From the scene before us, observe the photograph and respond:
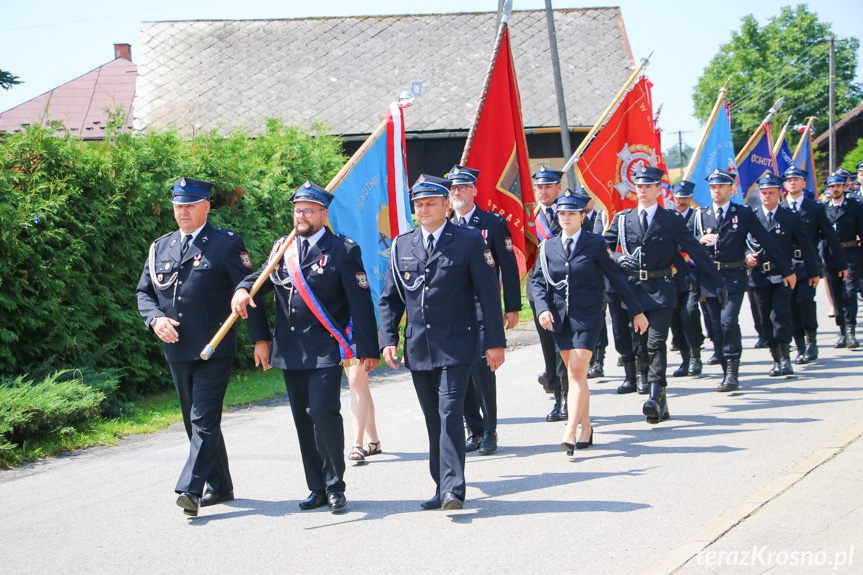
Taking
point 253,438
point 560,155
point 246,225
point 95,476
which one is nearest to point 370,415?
point 253,438

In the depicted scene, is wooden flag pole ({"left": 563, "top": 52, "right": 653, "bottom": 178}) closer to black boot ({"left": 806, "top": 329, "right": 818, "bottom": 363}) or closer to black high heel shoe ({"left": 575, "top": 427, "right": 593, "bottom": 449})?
black high heel shoe ({"left": 575, "top": 427, "right": 593, "bottom": 449})

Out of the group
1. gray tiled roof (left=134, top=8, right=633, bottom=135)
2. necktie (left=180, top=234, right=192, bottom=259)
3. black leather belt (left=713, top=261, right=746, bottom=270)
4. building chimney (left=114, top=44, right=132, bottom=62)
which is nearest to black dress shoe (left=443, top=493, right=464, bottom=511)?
necktie (left=180, top=234, right=192, bottom=259)

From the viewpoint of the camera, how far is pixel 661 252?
8.47 meters

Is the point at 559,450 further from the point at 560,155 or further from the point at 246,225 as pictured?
the point at 560,155

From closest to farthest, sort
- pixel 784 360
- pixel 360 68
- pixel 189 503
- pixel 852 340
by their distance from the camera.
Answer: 1. pixel 189 503
2. pixel 784 360
3. pixel 852 340
4. pixel 360 68

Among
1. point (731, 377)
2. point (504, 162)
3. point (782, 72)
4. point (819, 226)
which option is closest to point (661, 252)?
point (504, 162)

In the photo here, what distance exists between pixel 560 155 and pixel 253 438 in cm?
1766

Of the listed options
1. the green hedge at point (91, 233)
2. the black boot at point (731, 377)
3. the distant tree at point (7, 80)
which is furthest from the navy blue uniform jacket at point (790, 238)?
the distant tree at point (7, 80)

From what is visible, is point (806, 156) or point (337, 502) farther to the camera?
point (806, 156)

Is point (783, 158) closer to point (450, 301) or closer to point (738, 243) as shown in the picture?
point (738, 243)

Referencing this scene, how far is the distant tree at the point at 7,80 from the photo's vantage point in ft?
40.2

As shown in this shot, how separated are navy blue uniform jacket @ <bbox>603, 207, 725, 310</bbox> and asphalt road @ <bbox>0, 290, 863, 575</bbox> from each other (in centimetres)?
114

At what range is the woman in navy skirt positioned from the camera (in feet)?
23.3

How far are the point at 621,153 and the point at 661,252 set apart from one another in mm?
2077
